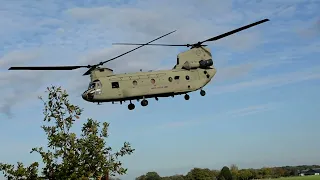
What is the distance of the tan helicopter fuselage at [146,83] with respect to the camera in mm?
46938

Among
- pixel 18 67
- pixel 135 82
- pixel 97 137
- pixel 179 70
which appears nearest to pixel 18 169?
pixel 97 137

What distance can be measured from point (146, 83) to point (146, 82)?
0.33 feet

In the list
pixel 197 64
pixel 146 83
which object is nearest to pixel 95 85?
pixel 146 83

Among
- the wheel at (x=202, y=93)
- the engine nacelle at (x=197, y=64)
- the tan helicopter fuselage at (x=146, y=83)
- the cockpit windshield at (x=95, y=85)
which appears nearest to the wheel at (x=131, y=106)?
the tan helicopter fuselage at (x=146, y=83)

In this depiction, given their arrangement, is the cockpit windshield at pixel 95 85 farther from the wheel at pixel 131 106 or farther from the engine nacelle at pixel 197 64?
the engine nacelle at pixel 197 64

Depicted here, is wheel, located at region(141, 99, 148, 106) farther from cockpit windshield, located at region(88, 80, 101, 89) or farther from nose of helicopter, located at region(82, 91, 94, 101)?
nose of helicopter, located at region(82, 91, 94, 101)

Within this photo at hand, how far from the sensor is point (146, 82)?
47.9 meters

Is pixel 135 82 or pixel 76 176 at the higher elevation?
pixel 135 82

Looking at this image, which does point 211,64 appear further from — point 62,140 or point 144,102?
point 62,140

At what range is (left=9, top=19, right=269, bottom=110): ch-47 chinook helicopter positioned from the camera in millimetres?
46781

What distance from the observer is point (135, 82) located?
47.8m

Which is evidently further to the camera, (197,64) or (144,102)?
(197,64)

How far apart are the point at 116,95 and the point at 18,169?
16.7 meters

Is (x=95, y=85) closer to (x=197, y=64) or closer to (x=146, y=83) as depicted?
(x=146, y=83)
